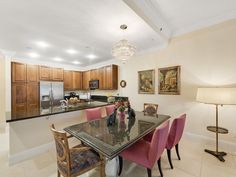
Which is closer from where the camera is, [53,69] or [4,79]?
[4,79]

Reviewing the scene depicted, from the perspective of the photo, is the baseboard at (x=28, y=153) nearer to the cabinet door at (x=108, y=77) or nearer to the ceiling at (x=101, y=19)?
the ceiling at (x=101, y=19)

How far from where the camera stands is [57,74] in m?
5.45

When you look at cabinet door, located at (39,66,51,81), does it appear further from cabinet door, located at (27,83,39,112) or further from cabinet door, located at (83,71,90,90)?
cabinet door, located at (83,71,90,90)

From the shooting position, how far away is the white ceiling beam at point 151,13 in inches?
74.9

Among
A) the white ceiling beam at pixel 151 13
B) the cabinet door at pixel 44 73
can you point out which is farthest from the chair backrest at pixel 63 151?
the cabinet door at pixel 44 73

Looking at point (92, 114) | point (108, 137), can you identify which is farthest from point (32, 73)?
point (108, 137)

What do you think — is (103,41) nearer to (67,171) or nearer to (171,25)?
(171,25)

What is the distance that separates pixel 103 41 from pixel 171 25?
Result: 1.79 metres

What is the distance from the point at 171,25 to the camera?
114 inches

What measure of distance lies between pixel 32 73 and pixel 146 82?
14.6 feet

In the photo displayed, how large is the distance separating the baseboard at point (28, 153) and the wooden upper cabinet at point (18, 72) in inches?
123

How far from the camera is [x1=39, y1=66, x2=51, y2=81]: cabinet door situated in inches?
193

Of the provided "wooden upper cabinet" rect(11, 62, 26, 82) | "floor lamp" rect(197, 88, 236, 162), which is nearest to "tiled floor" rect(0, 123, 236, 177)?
"floor lamp" rect(197, 88, 236, 162)

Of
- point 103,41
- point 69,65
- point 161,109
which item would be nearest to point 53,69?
point 69,65
